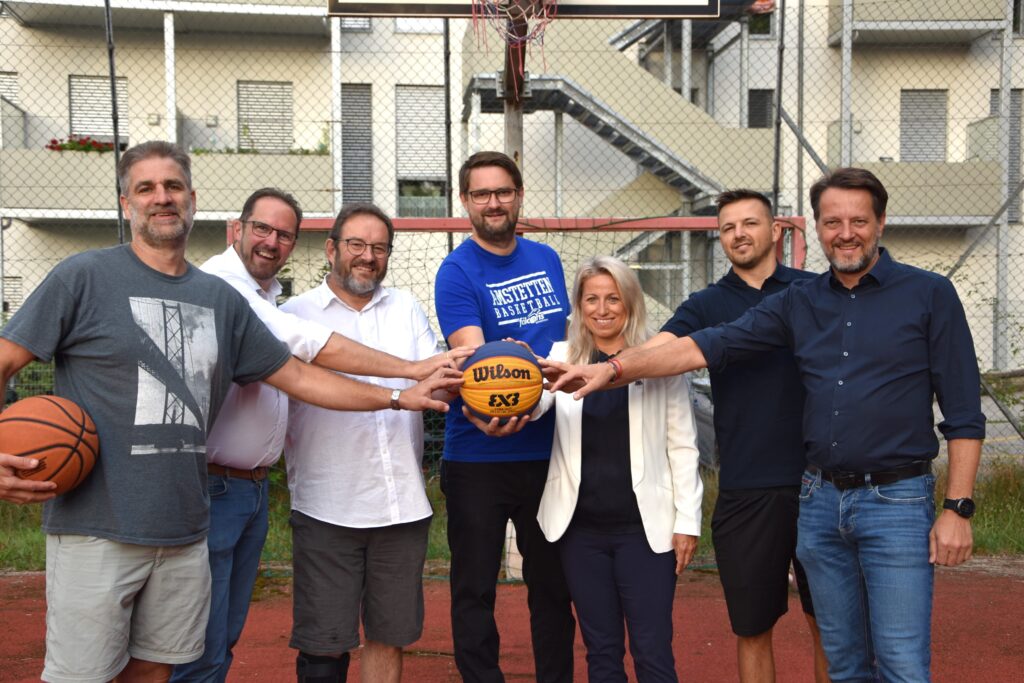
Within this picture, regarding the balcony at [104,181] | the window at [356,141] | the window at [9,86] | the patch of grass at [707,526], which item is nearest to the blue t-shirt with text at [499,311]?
the patch of grass at [707,526]

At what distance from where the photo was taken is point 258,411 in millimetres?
3762

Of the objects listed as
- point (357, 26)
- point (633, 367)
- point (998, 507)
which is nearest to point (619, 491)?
point (633, 367)

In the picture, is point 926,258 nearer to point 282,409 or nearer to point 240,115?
point 240,115

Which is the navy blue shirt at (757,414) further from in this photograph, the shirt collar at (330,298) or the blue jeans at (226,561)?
the blue jeans at (226,561)

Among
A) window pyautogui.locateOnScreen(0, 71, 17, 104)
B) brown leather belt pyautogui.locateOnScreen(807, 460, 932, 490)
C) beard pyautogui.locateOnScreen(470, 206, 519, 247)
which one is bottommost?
brown leather belt pyautogui.locateOnScreen(807, 460, 932, 490)

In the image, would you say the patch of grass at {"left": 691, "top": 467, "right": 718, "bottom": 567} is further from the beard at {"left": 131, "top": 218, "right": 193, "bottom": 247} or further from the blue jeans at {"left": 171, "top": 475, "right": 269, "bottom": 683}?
the beard at {"left": 131, "top": 218, "right": 193, "bottom": 247}

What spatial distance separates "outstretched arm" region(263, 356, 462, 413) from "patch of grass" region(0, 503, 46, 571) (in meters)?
4.36

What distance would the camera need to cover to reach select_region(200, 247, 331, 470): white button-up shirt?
12.1ft

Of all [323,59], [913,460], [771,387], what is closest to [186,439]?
[771,387]

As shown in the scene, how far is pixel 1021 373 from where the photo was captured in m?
8.31

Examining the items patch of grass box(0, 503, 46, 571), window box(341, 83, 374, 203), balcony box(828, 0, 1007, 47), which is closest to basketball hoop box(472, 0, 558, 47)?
patch of grass box(0, 503, 46, 571)

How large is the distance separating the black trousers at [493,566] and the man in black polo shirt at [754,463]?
729 millimetres

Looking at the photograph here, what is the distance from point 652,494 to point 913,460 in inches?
37.8

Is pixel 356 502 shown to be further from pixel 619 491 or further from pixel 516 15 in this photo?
pixel 516 15
